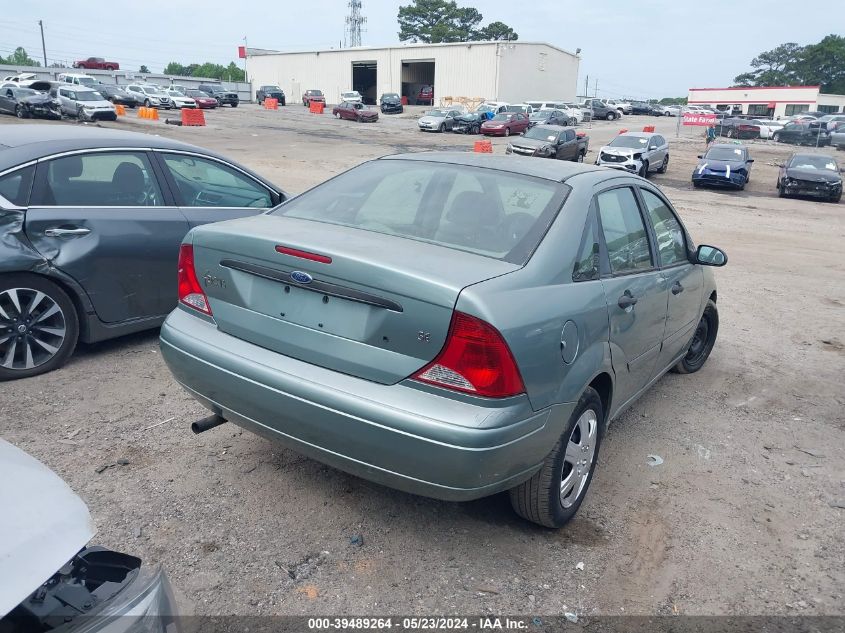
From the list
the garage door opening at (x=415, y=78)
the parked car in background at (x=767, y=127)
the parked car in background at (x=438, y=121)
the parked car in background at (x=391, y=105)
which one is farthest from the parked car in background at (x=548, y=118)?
the garage door opening at (x=415, y=78)

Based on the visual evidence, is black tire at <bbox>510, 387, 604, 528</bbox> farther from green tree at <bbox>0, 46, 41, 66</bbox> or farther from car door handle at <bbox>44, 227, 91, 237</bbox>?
green tree at <bbox>0, 46, 41, 66</bbox>

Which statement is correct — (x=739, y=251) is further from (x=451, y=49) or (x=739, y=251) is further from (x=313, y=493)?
(x=451, y=49)

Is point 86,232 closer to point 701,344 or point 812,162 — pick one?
point 701,344

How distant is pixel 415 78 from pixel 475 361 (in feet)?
250

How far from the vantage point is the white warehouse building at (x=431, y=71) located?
62.9 meters

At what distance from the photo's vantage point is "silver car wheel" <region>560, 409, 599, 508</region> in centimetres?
325

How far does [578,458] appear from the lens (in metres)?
3.34

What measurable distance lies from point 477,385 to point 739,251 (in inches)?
422

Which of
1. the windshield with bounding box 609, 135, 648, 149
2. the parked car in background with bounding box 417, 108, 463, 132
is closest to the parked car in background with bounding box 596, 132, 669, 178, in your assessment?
Result: the windshield with bounding box 609, 135, 648, 149

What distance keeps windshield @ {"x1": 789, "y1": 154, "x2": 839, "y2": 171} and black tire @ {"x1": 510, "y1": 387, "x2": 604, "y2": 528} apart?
72.8 ft

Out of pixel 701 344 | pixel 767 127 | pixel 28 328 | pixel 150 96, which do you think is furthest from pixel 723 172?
pixel 150 96

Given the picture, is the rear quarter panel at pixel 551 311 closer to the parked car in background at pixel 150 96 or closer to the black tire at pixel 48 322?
the black tire at pixel 48 322

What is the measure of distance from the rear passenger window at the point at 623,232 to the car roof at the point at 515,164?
212 millimetres

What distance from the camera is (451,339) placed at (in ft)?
8.64
